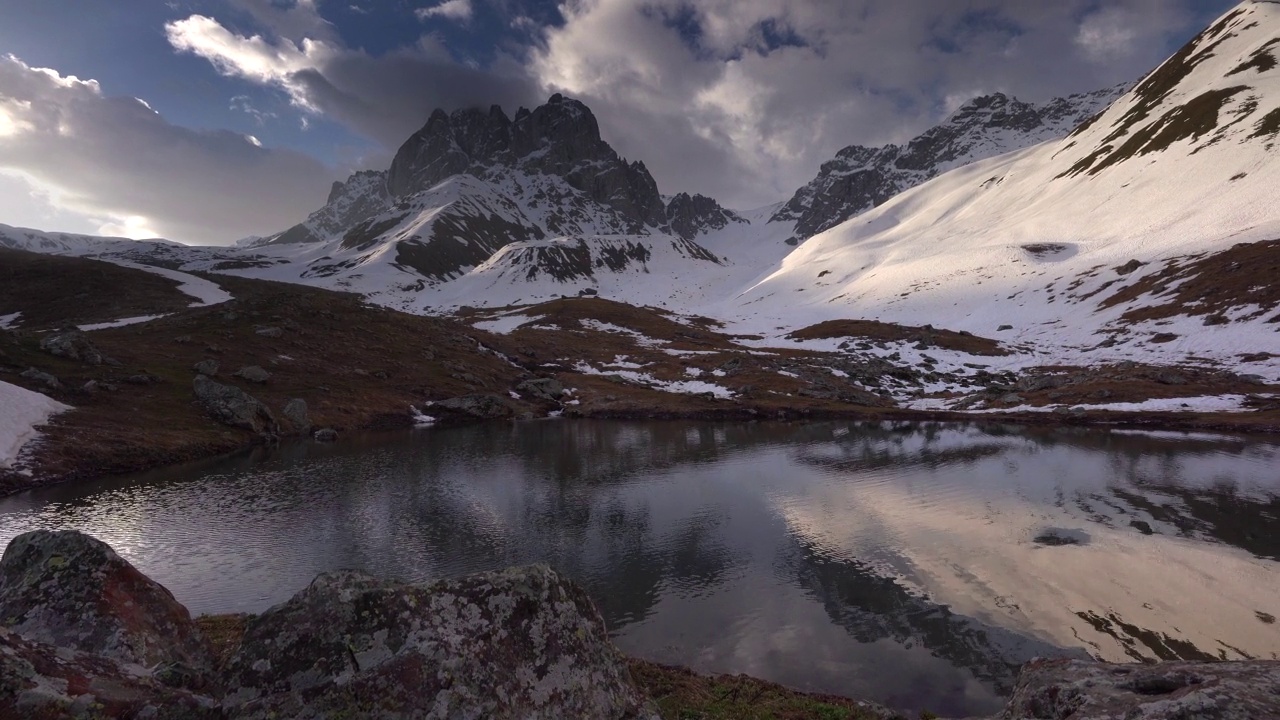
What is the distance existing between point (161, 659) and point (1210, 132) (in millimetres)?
231038

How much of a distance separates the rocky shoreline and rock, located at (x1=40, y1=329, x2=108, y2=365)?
218 feet

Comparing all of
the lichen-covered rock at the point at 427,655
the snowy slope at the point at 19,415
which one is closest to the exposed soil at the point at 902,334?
the lichen-covered rock at the point at 427,655

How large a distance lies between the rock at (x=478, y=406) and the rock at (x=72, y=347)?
35.3 m

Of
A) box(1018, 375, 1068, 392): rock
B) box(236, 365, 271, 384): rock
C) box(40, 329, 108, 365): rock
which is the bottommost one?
box(236, 365, 271, 384): rock

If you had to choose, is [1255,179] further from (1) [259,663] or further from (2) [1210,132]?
(1) [259,663]

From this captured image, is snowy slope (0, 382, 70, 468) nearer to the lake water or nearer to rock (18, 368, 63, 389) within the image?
rock (18, 368, 63, 389)

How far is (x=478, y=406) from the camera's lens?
79.9 m

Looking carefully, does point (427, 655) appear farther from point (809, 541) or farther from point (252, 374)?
point (252, 374)

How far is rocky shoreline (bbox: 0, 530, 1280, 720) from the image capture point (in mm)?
6574

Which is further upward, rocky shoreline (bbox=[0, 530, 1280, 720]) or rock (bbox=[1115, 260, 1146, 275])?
rock (bbox=[1115, 260, 1146, 275])

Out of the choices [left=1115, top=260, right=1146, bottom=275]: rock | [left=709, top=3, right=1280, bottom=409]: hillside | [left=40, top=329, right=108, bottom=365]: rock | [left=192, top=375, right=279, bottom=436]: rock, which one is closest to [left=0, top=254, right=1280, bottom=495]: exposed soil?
[left=40, top=329, right=108, bottom=365]: rock

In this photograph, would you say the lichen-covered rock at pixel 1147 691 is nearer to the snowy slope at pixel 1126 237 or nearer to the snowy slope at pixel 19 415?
the snowy slope at pixel 19 415

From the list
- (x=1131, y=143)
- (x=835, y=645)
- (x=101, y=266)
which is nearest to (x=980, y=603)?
(x=835, y=645)

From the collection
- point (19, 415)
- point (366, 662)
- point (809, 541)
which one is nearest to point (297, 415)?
point (19, 415)
